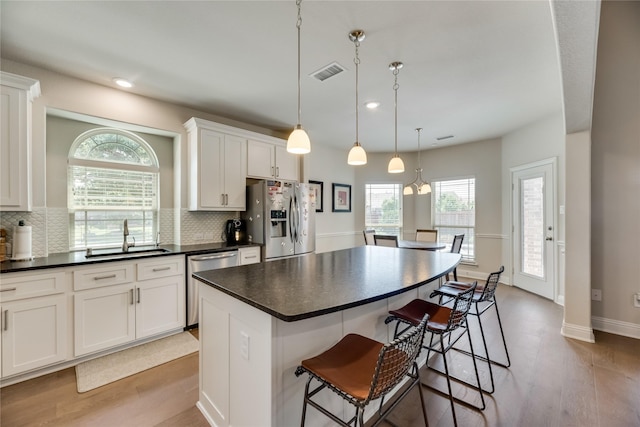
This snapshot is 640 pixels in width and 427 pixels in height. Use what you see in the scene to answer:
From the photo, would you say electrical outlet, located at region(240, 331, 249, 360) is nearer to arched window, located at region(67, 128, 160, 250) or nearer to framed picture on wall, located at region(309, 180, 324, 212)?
arched window, located at region(67, 128, 160, 250)

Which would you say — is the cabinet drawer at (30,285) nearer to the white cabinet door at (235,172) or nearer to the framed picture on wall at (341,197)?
the white cabinet door at (235,172)

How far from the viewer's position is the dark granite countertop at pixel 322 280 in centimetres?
132

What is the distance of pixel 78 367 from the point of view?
2.46 m

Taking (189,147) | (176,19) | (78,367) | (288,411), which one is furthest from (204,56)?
A: (78,367)

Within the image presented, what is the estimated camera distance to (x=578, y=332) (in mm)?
3006

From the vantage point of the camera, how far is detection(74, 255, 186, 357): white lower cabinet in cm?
251

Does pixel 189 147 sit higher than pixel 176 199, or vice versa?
pixel 189 147

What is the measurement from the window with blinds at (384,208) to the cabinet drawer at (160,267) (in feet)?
14.3

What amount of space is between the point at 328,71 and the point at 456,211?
14.5 feet

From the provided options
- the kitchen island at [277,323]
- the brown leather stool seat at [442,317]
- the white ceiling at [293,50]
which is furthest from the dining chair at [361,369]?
the white ceiling at [293,50]

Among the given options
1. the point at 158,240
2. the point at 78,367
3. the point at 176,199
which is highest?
the point at 176,199

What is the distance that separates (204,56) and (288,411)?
285 cm

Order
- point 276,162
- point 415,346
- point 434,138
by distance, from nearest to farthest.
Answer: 1. point 415,346
2. point 276,162
3. point 434,138

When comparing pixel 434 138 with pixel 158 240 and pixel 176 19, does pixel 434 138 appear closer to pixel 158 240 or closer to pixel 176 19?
pixel 176 19
